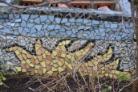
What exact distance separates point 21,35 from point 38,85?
1.59 ft

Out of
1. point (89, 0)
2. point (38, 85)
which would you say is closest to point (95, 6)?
point (89, 0)

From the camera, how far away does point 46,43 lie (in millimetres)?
4617

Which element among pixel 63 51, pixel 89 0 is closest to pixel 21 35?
pixel 63 51

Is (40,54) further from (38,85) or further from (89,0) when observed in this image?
(89,0)

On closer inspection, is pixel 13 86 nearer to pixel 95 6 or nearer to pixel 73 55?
pixel 73 55

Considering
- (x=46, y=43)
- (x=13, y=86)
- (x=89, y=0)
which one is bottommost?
(x=13, y=86)

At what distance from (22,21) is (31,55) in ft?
1.07

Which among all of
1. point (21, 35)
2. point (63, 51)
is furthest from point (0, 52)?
point (63, 51)

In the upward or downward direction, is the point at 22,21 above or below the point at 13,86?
above

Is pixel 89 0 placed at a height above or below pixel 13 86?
above

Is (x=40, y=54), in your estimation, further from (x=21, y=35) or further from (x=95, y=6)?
(x=95, y=6)

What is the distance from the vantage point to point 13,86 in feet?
15.0

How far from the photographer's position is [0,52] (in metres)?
4.69

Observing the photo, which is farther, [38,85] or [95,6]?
[95,6]
